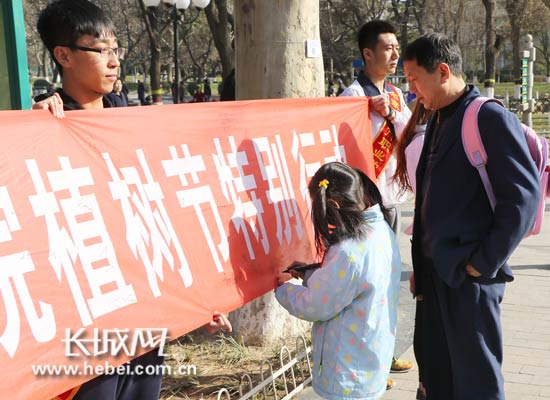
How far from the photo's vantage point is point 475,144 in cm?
264

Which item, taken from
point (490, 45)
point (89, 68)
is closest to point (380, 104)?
point (89, 68)

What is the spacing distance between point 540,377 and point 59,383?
284 cm

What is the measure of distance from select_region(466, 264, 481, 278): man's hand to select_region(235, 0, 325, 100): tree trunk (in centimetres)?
179

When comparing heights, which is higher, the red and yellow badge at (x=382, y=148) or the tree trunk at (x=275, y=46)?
the tree trunk at (x=275, y=46)

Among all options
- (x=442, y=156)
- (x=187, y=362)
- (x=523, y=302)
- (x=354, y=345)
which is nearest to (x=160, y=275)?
(x=354, y=345)

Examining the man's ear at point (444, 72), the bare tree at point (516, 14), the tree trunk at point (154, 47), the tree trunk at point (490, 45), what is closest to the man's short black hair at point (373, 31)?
the man's ear at point (444, 72)

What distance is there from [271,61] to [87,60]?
1.83 m

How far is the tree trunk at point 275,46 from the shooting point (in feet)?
13.3

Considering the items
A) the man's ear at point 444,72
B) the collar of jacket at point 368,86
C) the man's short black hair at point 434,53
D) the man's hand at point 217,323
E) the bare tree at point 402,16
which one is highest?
the bare tree at point 402,16

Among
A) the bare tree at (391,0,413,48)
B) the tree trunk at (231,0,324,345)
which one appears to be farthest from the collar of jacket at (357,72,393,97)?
the bare tree at (391,0,413,48)

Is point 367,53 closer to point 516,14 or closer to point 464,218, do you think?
point 464,218

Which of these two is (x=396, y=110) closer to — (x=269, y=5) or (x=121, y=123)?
(x=269, y=5)

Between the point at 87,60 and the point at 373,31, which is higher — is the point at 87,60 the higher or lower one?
the lower one

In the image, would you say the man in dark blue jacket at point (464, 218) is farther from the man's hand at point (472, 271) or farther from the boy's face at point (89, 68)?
the boy's face at point (89, 68)
